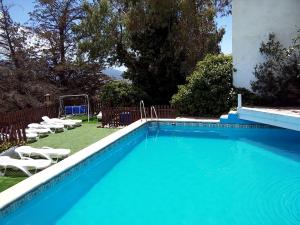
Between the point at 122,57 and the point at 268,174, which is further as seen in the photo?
the point at 122,57

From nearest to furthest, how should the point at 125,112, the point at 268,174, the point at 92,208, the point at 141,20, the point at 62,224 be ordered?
the point at 62,224 < the point at 92,208 < the point at 268,174 < the point at 125,112 < the point at 141,20

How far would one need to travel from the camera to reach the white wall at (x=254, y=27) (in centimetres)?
1639

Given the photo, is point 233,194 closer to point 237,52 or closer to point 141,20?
point 237,52

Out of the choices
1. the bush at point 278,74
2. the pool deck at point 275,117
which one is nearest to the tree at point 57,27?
the bush at point 278,74

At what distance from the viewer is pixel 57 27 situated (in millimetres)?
27938

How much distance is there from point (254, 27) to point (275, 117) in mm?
5950

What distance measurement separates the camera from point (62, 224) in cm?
643

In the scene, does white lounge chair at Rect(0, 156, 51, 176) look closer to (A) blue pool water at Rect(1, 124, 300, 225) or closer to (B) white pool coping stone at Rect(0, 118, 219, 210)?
(B) white pool coping stone at Rect(0, 118, 219, 210)

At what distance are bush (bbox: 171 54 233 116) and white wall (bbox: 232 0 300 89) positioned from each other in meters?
0.68

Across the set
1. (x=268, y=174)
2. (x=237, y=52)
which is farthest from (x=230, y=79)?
(x=268, y=174)

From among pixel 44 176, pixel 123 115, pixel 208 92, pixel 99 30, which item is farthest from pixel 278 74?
pixel 44 176

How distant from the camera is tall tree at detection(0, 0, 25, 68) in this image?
77.0 ft

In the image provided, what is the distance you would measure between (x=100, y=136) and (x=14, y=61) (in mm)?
13339

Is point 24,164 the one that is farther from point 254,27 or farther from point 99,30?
point 99,30
